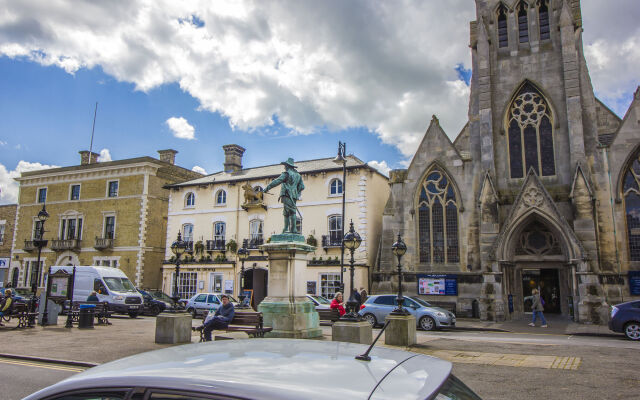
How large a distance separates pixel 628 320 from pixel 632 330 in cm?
36

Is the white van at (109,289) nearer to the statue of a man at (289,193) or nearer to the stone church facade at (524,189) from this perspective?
the stone church facade at (524,189)

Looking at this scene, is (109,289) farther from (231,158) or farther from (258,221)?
(231,158)

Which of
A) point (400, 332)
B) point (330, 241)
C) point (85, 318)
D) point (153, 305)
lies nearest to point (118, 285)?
point (153, 305)

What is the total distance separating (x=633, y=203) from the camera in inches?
931

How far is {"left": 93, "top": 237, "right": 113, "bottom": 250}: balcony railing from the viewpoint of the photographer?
37.5m

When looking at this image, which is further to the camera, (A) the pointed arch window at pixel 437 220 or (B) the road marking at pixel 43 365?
(A) the pointed arch window at pixel 437 220

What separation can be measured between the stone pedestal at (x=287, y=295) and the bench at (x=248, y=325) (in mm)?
502

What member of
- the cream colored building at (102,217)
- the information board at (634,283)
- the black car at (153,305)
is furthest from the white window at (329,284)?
the information board at (634,283)

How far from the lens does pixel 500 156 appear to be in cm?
2675

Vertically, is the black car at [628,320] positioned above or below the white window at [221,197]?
below

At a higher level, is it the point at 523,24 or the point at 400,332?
the point at 523,24

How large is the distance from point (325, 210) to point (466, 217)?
9109mm

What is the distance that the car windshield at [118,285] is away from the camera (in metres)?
26.5

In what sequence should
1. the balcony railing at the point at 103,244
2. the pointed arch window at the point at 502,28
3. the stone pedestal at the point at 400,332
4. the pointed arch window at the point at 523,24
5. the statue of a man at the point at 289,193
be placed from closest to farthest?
the stone pedestal at the point at 400,332 → the statue of a man at the point at 289,193 → the pointed arch window at the point at 523,24 → the pointed arch window at the point at 502,28 → the balcony railing at the point at 103,244
